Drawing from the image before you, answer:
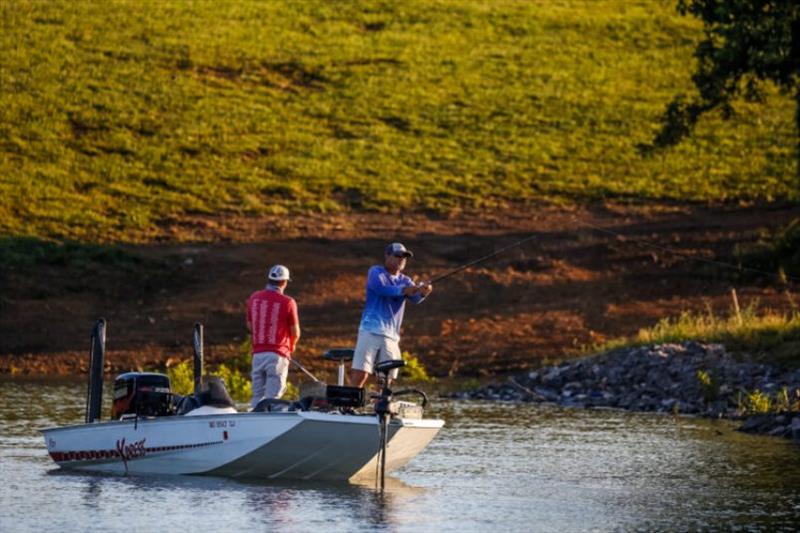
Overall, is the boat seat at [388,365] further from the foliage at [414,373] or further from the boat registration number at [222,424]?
the foliage at [414,373]

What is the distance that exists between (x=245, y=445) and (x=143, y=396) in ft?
4.70

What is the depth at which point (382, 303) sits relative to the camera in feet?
60.3

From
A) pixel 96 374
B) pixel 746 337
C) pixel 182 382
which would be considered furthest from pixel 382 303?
pixel 746 337

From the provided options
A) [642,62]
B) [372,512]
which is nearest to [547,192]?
[642,62]

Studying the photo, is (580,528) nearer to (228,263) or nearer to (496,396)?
(496,396)

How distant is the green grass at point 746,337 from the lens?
27.1 metres

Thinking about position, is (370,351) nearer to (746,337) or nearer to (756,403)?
(756,403)

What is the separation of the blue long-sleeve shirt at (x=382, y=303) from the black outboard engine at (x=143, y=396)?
2.29 metres

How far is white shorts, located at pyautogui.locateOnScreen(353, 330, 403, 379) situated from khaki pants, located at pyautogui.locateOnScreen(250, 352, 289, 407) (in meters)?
0.80

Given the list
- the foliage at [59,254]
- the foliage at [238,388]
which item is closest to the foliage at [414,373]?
the foliage at [238,388]

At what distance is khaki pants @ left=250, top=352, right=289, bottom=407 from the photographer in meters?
18.2

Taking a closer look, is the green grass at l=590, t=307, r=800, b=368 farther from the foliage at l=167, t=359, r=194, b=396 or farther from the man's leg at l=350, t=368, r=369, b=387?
the man's leg at l=350, t=368, r=369, b=387

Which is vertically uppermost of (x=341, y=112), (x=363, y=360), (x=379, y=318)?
(x=341, y=112)

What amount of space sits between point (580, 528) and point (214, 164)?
38071 mm
